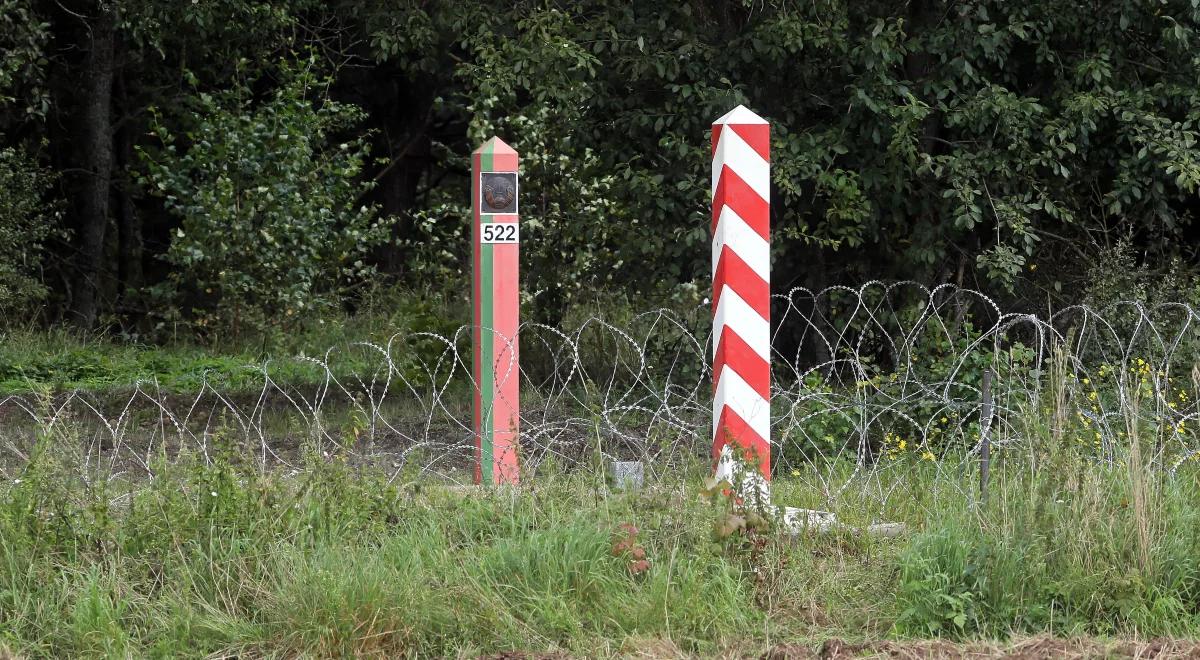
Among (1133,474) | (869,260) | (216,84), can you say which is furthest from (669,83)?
(216,84)

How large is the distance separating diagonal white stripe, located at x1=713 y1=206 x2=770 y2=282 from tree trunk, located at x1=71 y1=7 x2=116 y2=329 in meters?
12.7

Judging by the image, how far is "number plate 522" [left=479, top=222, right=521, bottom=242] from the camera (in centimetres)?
710

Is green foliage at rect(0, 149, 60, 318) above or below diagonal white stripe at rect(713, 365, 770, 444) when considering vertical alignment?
above

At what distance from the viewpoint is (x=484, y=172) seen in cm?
704

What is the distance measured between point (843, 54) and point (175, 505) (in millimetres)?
5441

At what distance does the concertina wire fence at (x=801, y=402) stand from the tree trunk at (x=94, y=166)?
718 cm

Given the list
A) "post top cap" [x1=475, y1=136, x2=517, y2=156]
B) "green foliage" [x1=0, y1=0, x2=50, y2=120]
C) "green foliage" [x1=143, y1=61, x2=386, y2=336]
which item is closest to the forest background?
"green foliage" [x1=0, y1=0, x2=50, y2=120]

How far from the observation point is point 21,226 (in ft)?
53.1

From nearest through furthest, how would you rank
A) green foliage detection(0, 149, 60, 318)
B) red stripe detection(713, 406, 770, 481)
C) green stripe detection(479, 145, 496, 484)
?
red stripe detection(713, 406, 770, 481) → green stripe detection(479, 145, 496, 484) → green foliage detection(0, 149, 60, 318)

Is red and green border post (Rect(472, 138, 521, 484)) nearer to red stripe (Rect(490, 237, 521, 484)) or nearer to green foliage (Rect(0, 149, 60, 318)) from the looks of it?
red stripe (Rect(490, 237, 521, 484))

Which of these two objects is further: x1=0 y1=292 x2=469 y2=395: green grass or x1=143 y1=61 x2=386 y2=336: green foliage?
x1=143 y1=61 x2=386 y2=336: green foliage

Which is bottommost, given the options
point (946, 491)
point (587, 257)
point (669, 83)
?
point (946, 491)

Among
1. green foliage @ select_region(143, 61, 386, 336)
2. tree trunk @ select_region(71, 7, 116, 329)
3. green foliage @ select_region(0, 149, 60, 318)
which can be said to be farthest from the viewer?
tree trunk @ select_region(71, 7, 116, 329)

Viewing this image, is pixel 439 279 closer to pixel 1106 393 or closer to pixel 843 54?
pixel 843 54
